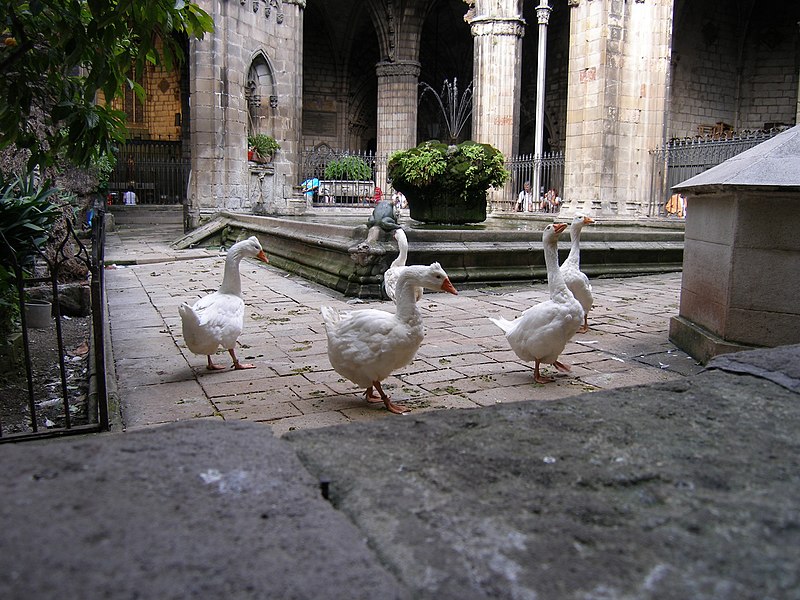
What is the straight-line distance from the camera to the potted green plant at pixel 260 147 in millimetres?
17109

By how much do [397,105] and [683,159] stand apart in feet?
37.7

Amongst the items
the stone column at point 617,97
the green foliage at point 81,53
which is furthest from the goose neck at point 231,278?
the stone column at point 617,97

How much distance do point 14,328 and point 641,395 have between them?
4618mm

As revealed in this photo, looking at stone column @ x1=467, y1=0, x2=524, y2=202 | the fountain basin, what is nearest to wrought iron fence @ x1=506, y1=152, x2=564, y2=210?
stone column @ x1=467, y1=0, x2=524, y2=202

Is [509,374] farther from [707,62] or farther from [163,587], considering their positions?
[707,62]

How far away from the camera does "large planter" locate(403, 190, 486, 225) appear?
33.7ft

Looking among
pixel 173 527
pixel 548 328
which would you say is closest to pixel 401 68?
pixel 548 328

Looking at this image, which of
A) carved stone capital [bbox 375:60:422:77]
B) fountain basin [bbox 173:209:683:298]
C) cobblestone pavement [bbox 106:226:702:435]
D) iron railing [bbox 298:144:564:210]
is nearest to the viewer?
cobblestone pavement [bbox 106:226:702:435]

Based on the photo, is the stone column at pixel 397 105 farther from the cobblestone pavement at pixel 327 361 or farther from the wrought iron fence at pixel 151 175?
the cobblestone pavement at pixel 327 361

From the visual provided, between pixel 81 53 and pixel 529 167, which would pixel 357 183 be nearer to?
pixel 529 167

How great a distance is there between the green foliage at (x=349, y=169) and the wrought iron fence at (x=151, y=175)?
Answer: 6224 mm

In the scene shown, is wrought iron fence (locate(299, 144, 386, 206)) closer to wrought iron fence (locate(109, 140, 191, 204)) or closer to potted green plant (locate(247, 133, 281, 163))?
potted green plant (locate(247, 133, 281, 163))

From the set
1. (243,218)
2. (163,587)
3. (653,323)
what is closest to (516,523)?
(163,587)

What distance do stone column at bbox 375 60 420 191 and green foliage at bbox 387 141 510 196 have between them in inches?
543
